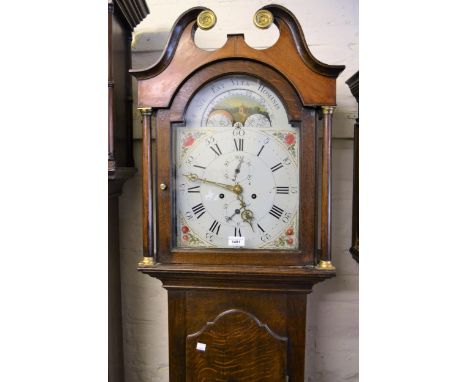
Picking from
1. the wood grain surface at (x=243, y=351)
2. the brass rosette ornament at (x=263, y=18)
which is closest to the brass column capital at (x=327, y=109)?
the brass rosette ornament at (x=263, y=18)

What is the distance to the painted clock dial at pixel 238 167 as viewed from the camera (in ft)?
3.16

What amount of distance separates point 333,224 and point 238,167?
1.58 feet

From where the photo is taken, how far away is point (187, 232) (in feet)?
3.26

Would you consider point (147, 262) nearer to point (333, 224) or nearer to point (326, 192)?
point (326, 192)

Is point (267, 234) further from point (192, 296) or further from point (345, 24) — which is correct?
point (345, 24)

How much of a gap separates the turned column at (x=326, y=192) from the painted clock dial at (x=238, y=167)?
69 mm

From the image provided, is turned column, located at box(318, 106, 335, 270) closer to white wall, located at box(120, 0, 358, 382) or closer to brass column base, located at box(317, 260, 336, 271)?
brass column base, located at box(317, 260, 336, 271)

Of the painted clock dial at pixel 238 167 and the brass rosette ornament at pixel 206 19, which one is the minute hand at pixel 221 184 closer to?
the painted clock dial at pixel 238 167

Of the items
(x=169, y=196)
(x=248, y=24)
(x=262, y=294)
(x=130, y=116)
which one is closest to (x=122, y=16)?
(x=130, y=116)

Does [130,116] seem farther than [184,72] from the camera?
Yes

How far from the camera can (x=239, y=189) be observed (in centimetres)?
97

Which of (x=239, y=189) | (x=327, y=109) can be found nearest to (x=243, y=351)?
(x=239, y=189)

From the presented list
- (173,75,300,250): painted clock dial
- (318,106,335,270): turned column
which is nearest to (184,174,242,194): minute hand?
(173,75,300,250): painted clock dial

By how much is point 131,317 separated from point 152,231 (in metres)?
0.53
